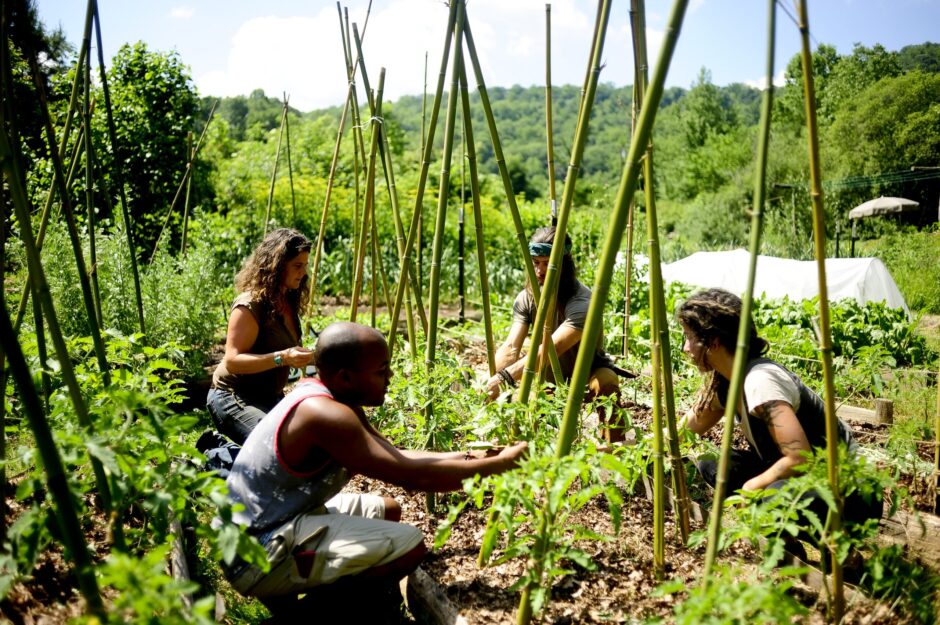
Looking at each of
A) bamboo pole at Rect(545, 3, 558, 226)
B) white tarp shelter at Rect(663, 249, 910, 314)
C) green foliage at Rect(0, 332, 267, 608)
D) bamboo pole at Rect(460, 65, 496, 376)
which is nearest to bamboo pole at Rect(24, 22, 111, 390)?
green foliage at Rect(0, 332, 267, 608)

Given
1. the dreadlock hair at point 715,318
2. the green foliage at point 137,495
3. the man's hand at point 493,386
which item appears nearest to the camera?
Answer: the green foliage at point 137,495

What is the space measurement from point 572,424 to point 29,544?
1.39m

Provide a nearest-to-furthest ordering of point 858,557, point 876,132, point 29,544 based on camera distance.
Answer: point 29,544 → point 858,557 → point 876,132

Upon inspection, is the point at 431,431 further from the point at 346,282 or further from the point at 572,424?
the point at 346,282

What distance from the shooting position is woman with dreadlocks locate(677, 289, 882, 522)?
2436 mm

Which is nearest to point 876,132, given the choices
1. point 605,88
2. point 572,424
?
point 572,424

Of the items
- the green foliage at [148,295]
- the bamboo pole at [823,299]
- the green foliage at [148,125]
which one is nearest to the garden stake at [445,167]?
the bamboo pole at [823,299]

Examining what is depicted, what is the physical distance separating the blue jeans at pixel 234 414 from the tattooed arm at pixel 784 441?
2.37 metres

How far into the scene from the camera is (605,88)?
3307 inches

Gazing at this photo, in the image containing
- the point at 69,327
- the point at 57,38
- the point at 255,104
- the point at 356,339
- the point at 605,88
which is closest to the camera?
the point at 356,339

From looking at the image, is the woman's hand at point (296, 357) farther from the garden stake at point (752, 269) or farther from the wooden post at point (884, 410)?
the wooden post at point (884, 410)

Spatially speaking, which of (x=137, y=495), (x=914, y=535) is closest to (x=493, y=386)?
(x=137, y=495)

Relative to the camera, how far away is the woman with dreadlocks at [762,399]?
2.44 meters

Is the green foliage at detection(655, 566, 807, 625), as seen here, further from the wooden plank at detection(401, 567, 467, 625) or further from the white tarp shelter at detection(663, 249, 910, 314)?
the white tarp shelter at detection(663, 249, 910, 314)
